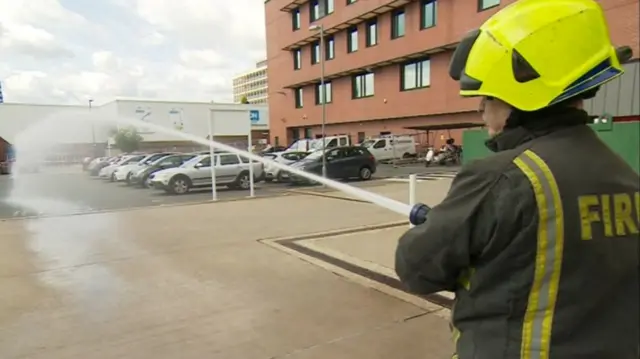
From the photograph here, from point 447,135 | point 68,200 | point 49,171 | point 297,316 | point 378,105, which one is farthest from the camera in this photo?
point 378,105

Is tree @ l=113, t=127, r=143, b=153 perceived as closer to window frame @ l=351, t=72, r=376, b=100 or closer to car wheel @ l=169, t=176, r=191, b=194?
car wheel @ l=169, t=176, r=191, b=194

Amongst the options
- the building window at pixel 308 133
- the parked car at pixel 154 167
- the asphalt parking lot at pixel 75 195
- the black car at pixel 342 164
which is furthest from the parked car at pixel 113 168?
the building window at pixel 308 133

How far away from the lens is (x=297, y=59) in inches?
1500

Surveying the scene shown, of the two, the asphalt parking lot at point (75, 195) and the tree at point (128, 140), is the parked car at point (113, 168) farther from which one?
the tree at point (128, 140)

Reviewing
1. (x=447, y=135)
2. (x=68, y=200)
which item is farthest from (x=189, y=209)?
(x=447, y=135)

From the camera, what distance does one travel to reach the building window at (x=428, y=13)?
26031 mm

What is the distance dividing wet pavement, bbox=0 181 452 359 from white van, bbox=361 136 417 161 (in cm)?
1891

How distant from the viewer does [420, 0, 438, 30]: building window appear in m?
26.0

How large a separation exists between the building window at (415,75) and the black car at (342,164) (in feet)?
35.4

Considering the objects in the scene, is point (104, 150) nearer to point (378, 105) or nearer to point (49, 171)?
point (49, 171)

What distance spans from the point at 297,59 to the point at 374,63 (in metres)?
10.0

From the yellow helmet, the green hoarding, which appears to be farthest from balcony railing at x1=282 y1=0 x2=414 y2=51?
the yellow helmet

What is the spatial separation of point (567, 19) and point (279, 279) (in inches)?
169

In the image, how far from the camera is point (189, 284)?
4.86 meters
